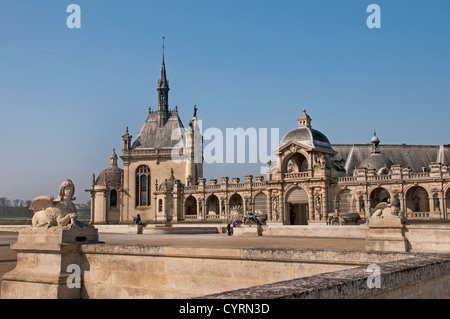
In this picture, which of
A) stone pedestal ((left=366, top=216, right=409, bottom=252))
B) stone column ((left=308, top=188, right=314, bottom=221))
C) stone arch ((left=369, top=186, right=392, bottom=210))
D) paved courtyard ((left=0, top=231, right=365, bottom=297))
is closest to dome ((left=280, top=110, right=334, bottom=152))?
stone column ((left=308, top=188, right=314, bottom=221))

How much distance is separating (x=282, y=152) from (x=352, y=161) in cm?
1098

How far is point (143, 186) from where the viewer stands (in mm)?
74250

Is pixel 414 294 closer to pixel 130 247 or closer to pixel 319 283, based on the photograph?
pixel 319 283

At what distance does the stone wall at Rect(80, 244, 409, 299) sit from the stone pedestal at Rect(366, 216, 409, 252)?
5.95 meters

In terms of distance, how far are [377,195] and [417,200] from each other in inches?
178

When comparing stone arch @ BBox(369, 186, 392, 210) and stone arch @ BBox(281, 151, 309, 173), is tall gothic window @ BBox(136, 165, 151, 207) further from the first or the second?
stone arch @ BBox(369, 186, 392, 210)

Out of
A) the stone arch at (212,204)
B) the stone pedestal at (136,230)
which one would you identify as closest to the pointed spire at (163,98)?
the stone arch at (212,204)

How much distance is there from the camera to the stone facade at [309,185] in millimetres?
46188

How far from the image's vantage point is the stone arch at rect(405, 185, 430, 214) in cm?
4712

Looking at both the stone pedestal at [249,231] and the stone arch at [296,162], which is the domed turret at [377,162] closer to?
the stone arch at [296,162]

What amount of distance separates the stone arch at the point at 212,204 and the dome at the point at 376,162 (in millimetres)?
17735

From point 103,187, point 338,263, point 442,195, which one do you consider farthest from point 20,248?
point 103,187

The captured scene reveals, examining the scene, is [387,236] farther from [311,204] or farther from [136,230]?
[311,204]
